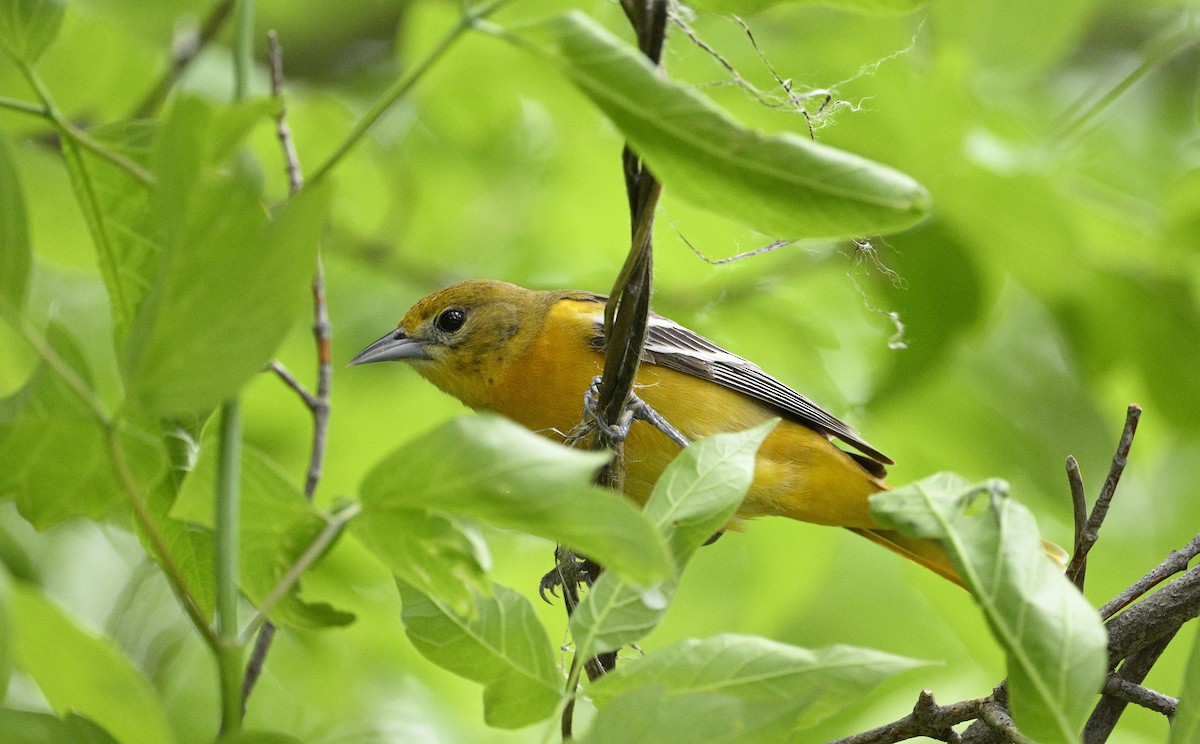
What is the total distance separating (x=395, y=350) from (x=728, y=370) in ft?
4.28

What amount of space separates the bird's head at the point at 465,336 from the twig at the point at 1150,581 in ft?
8.14

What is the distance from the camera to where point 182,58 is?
4.58m

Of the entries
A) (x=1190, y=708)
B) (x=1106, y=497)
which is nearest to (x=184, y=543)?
(x=1190, y=708)

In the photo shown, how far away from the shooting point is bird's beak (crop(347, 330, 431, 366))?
427cm

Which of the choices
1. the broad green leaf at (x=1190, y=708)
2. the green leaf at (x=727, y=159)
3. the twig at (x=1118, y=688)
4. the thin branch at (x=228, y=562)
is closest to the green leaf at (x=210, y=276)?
the thin branch at (x=228, y=562)

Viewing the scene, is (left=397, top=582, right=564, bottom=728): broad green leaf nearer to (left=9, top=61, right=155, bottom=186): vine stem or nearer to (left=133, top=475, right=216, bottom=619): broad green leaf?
(left=133, top=475, right=216, bottom=619): broad green leaf

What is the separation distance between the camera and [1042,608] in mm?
1421

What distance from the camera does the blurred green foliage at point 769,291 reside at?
12.0 feet

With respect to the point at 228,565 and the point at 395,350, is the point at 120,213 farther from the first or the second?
the point at 395,350

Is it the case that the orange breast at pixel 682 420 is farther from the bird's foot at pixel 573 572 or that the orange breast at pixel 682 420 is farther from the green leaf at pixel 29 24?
the green leaf at pixel 29 24

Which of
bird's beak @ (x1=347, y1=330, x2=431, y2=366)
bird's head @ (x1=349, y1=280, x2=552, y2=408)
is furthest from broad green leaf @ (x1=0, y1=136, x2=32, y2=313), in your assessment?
bird's beak @ (x1=347, y1=330, x2=431, y2=366)

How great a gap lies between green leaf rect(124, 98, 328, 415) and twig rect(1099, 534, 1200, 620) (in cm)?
159

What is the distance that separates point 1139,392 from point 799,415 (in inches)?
50.4

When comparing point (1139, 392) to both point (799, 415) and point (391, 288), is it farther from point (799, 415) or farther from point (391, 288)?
point (391, 288)
